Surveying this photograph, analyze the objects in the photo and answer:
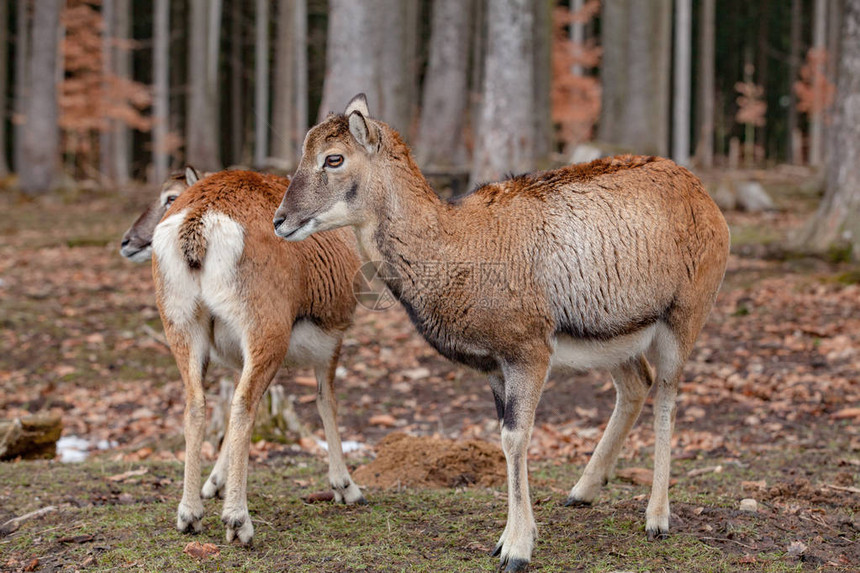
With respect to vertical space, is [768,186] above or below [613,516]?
above

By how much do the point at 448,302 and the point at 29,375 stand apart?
6.56 meters

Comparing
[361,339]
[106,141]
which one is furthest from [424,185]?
[106,141]

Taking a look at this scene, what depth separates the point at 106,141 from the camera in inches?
1244

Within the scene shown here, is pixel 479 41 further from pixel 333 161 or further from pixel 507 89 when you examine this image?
pixel 333 161

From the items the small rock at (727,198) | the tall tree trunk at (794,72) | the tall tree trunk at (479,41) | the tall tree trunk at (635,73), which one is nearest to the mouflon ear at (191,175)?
the small rock at (727,198)

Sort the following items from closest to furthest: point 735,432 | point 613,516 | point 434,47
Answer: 1. point 613,516
2. point 735,432
3. point 434,47

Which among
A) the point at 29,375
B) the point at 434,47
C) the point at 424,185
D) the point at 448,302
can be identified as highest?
the point at 434,47

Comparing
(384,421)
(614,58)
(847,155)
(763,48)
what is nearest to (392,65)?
(614,58)

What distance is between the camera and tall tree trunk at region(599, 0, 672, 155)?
842 inches

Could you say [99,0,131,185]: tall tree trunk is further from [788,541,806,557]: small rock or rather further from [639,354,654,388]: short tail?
[788,541,806,557]: small rock

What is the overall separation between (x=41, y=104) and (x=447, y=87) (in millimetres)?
9724

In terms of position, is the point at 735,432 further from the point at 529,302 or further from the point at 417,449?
the point at 529,302

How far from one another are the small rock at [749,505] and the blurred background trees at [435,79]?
5.58 m

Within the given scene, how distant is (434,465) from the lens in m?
6.31
